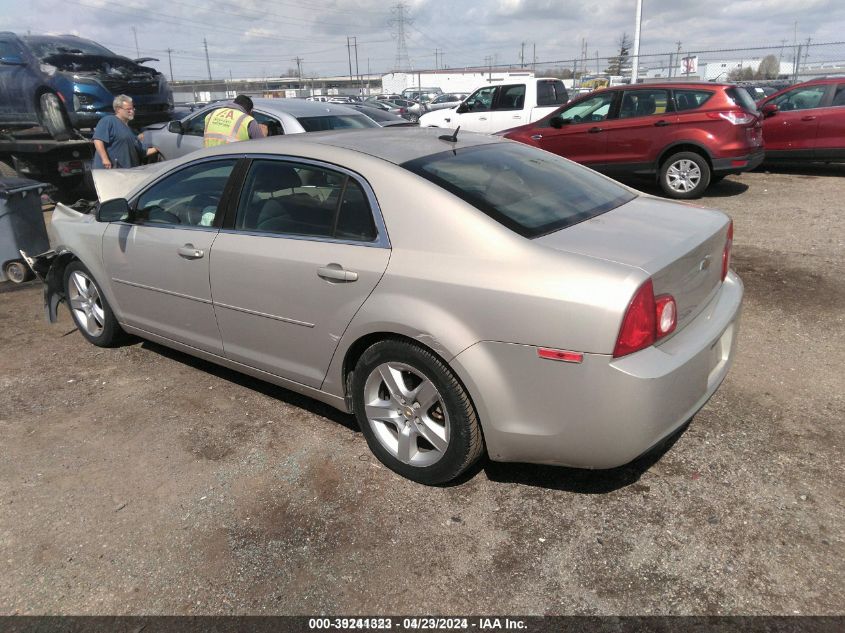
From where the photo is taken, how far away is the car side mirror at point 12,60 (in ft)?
33.4

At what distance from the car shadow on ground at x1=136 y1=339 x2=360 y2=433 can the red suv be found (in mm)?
7488

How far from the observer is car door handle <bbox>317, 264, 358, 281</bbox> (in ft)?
9.62

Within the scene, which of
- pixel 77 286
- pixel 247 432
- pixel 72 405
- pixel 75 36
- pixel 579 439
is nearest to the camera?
pixel 579 439

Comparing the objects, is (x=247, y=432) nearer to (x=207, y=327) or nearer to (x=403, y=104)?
(x=207, y=327)

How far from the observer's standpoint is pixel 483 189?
2.95 metres

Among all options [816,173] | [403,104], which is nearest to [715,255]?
[816,173]

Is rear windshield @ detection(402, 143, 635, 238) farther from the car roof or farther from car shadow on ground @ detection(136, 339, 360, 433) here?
car shadow on ground @ detection(136, 339, 360, 433)

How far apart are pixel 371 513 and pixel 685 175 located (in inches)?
324

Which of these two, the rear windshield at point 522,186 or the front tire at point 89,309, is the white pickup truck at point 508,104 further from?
the rear windshield at point 522,186

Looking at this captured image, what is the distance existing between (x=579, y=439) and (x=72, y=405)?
3.11m

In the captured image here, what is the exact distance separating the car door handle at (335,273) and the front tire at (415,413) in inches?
13.1

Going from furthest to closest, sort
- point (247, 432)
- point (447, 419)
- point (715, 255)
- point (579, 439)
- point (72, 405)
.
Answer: point (72, 405)
point (247, 432)
point (715, 255)
point (447, 419)
point (579, 439)

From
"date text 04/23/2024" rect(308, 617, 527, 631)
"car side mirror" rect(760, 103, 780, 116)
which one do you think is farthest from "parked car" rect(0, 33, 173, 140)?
"car side mirror" rect(760, 103, 780, 116)

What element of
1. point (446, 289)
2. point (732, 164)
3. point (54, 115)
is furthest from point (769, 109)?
point (54, 115)
